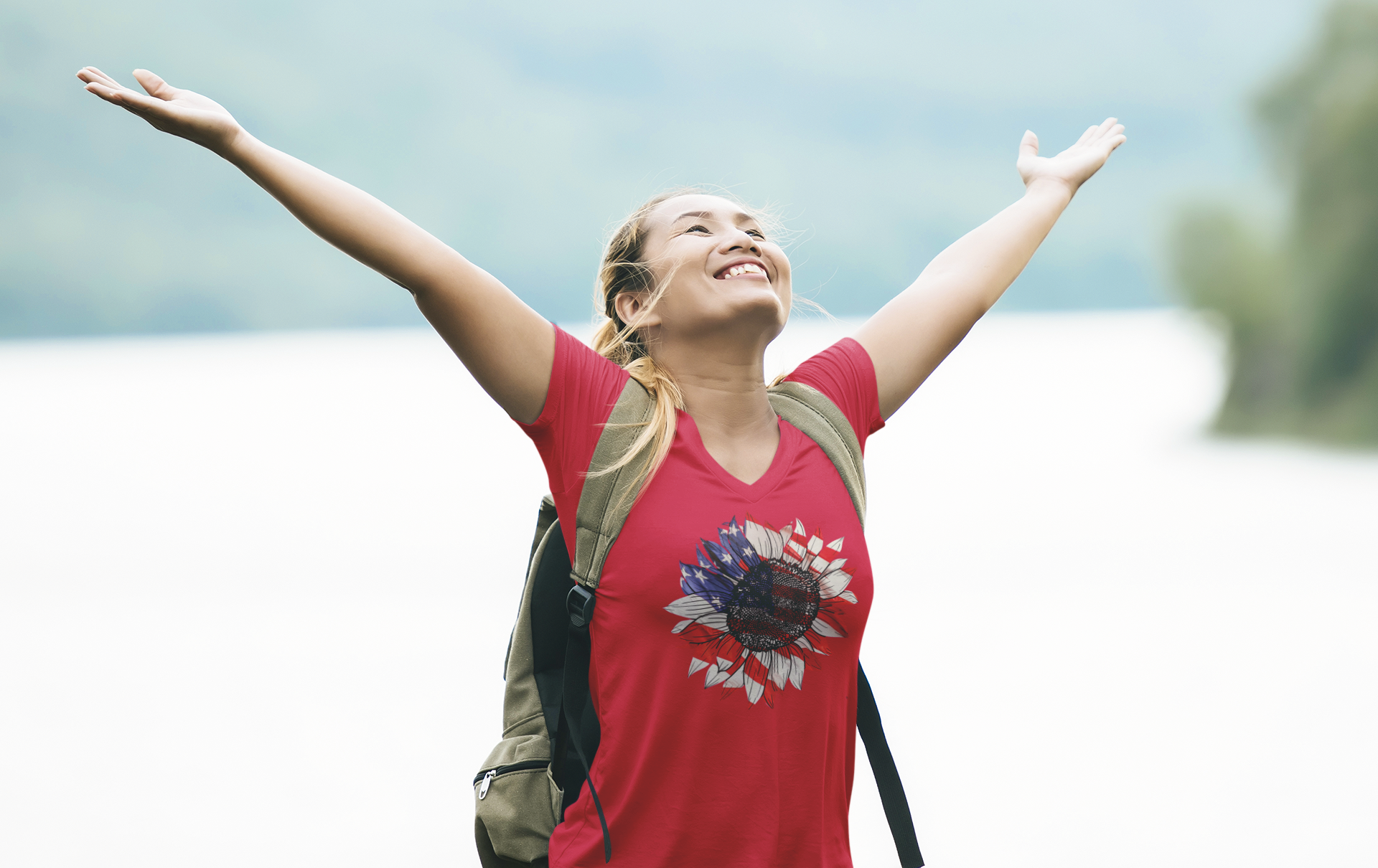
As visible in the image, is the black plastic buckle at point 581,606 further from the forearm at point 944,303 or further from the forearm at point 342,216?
the forearm at point 944,303

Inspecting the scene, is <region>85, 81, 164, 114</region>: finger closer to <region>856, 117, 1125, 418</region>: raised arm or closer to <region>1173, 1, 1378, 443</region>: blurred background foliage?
<region>856, 117, 1125, 418</region>: raised arm

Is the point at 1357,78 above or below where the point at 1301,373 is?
above

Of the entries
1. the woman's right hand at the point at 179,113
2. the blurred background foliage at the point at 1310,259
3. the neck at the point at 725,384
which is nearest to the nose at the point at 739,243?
the neck at the point at 725,384

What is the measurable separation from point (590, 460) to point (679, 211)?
42 cm

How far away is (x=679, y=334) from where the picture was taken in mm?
1532

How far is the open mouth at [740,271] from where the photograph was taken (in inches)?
59.9

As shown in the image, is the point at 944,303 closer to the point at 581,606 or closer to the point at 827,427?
the point at 827,427

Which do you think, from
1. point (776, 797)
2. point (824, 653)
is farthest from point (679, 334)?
point (776, 797)

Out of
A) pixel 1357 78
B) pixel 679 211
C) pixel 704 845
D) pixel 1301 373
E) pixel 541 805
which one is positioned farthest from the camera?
pixel 1301 373

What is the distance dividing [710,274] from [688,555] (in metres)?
0.40

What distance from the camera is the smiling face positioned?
1.49 metres

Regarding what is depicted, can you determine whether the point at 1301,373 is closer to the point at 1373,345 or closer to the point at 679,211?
the point at 1373,345

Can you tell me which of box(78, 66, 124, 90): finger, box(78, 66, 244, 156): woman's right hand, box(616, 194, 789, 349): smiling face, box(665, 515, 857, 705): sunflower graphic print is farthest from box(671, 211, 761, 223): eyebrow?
box(78, 66, 124, 90): finger

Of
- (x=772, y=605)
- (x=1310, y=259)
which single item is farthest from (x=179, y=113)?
(x=1310, y=259)
